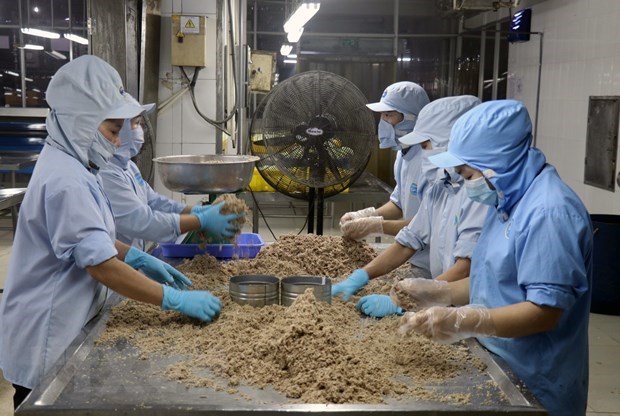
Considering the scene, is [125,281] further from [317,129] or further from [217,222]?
[317,129]

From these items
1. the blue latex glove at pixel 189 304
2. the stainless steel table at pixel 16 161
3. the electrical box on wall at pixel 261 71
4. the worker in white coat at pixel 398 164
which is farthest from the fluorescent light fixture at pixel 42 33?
the blue latex glove at pixel 189 304

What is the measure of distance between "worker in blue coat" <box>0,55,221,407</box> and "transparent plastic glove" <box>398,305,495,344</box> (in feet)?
2.25

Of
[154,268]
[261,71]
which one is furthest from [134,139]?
[261,71]

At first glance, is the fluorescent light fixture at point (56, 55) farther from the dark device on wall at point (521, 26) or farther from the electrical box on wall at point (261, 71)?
the dark device on wall at point (521, 26)

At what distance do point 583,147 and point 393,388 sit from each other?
5.18m

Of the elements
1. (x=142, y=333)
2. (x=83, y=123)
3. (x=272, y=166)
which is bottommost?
(x=142, y=333)

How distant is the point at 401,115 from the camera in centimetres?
361

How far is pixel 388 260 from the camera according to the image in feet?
8.61

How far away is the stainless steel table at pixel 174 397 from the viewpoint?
1440mm

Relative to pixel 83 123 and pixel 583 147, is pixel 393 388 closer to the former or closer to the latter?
pixel 83 123

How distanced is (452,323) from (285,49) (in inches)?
319

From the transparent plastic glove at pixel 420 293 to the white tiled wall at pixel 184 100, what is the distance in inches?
129

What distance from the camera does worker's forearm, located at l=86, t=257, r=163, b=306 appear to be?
6.20 feet

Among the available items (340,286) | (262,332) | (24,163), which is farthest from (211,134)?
(262,332)
